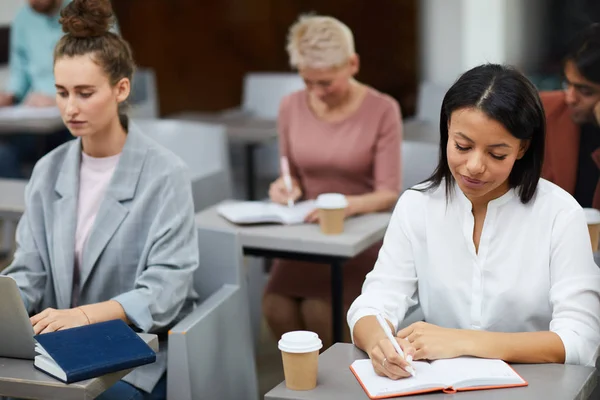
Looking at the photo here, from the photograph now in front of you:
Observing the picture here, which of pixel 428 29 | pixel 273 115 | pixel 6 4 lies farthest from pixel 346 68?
pixel 6 4

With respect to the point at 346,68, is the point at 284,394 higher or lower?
lower

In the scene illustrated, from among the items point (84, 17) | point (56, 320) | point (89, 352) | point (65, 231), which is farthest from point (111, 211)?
point (89, 352)

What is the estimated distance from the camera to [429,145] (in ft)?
10.9

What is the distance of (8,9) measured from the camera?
22.3 feet

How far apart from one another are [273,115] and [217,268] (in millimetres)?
2635

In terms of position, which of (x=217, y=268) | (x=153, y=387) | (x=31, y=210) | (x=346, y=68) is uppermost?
(x=346, y=68)

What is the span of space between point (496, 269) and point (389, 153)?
4.02ft

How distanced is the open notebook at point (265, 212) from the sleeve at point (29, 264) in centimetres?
74

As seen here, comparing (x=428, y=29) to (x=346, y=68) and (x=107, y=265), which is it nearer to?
(x=346, y=68)

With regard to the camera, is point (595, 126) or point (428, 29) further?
point (428, 29)

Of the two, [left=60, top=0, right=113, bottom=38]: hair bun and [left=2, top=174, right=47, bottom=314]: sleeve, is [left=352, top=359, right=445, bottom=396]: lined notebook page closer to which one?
[left=2, top=174, right=47, bottom=314]: sleeve

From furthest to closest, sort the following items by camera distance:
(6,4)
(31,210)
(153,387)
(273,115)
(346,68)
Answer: (6,4), (273,115), (346,68), (31,210), (153,387)

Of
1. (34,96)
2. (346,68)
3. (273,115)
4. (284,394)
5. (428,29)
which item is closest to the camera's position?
(284,394)

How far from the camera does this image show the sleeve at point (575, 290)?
1.84 meters
